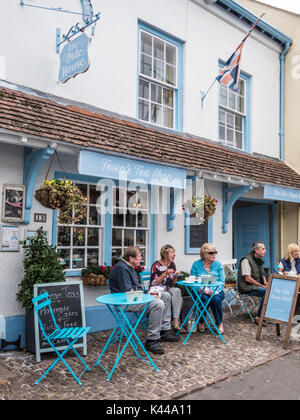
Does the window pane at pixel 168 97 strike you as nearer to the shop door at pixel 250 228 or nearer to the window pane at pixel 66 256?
the window pane at pixel 66 256

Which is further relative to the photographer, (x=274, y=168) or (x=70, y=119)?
(x=274, y=168)

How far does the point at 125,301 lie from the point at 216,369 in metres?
1.34

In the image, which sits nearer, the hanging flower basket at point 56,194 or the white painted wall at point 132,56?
the hanging flower basket at point 56,194

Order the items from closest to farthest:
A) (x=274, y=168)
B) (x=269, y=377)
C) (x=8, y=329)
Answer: (x=269, y=377)
(x=8, y=329)
(x=274, y=168)

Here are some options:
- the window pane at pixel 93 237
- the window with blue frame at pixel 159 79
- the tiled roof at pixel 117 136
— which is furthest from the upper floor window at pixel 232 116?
the window pane at pixel 93 237

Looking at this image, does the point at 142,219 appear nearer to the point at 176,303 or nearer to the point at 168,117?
the point at 176,303

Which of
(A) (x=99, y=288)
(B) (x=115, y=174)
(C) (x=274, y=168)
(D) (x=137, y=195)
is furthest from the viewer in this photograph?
(C) (x=274, y=168)

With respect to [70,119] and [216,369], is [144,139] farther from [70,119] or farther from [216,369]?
[216,369]

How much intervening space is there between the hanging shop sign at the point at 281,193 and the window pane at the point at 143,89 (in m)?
3.19

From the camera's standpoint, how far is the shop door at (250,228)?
1038 cm

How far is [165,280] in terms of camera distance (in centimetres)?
598

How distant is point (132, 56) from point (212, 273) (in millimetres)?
4226

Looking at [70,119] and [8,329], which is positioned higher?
[70,119]

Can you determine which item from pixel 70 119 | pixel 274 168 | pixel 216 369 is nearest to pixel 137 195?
pixel 70 119
